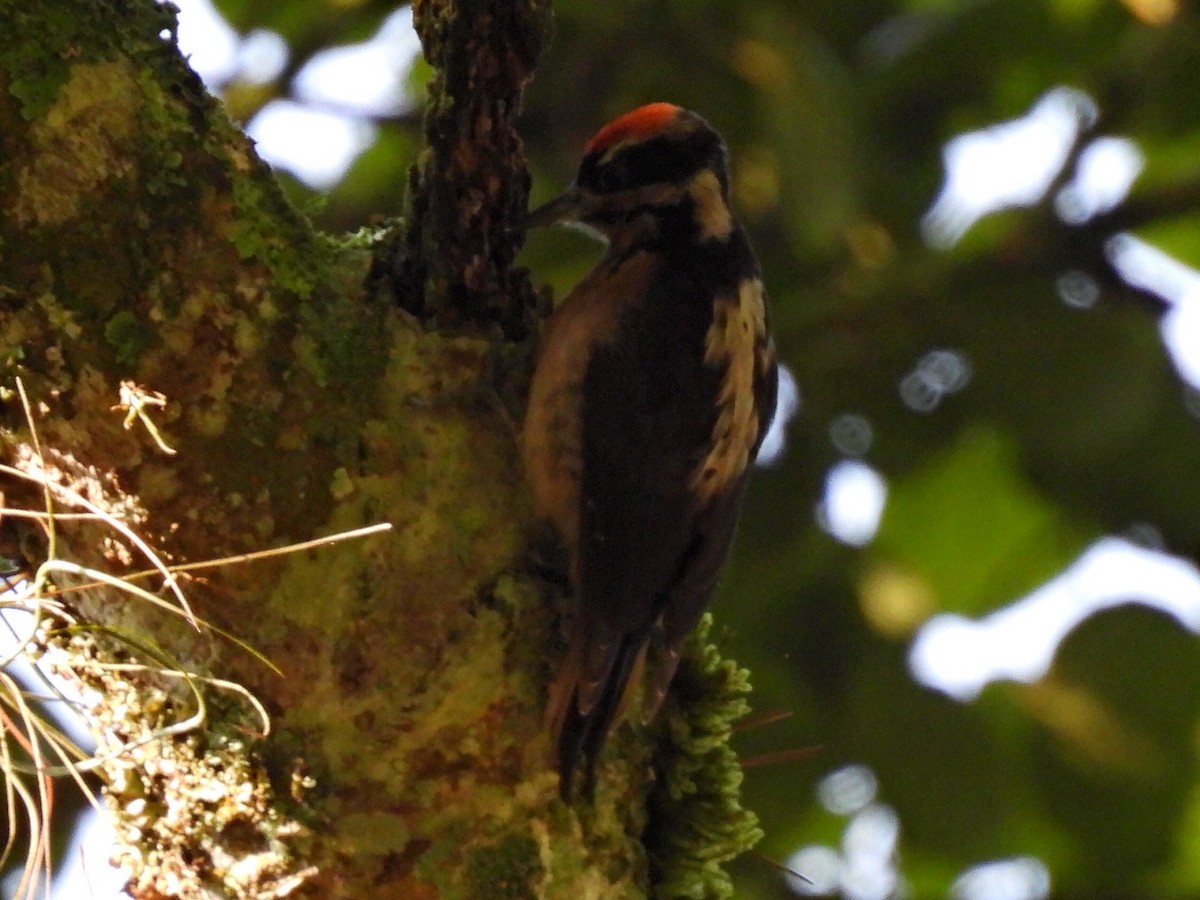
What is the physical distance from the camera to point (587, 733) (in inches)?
92.7

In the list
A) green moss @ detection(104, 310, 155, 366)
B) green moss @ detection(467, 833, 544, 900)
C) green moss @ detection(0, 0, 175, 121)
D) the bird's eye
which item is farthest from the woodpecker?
green moss @ detection(0, 0, 175, 121)

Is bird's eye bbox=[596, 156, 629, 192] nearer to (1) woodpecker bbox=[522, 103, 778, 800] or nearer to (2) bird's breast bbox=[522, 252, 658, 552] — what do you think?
(1) woodpecker bbox=[522, 103, 778, 800]

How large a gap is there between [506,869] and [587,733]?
0.74ft

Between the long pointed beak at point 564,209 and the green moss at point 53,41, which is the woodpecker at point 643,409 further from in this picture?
the green moss at point 53,41

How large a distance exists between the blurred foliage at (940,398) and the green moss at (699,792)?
1.15 metres

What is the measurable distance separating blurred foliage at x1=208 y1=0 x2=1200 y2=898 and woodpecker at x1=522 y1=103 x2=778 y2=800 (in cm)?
40

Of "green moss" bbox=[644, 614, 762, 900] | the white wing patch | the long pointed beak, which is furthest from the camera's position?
the long pointed beak

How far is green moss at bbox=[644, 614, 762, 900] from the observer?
2.53 metres

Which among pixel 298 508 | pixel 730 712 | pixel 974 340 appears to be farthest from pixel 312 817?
pixel 974 340

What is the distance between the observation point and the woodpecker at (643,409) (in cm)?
254

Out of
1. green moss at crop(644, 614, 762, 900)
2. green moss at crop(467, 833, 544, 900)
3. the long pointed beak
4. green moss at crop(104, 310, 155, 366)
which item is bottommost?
green moss at crop(644, 614, 762, 900)

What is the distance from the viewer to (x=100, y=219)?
2170 millimetres

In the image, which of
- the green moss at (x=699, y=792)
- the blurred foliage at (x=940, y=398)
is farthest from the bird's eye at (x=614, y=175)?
the green moss at (x=699, y=792)

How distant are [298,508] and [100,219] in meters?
0.46
